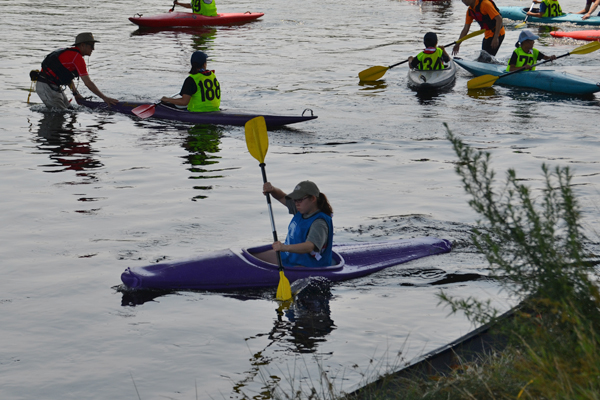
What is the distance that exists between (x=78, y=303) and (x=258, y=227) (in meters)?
2.09

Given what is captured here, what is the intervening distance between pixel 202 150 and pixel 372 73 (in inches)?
212

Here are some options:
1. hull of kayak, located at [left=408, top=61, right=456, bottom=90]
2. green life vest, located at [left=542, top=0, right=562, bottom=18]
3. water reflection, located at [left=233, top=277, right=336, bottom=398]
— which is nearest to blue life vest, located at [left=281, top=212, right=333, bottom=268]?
water reflection, located at [left=233, top=277, right=336, bottom=398]

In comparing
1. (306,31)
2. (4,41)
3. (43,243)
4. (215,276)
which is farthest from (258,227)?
(306,31)

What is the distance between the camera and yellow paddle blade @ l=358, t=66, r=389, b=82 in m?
14.1

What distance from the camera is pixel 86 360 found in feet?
14.9

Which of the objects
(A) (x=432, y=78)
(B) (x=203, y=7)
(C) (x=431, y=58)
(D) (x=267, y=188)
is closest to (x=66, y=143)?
(D) (x=267, y=188)

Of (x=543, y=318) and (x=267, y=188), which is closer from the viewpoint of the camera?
(x=543, y=318)

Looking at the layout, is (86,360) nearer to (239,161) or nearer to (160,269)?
(160,269)

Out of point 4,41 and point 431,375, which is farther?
point 4,41

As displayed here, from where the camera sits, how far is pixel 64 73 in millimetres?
11086

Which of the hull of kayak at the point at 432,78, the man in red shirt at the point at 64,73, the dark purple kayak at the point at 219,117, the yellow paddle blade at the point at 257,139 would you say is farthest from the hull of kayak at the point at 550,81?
the yellow paddle blade at the point at 257,139

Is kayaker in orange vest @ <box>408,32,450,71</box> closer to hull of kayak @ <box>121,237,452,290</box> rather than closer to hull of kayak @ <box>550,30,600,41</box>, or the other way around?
hull of kayak @ <box>550,30,600,41</box>

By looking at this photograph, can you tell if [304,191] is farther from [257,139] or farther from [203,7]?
[203,7]

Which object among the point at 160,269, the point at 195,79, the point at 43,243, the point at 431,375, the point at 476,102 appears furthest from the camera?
the point at 476,102
